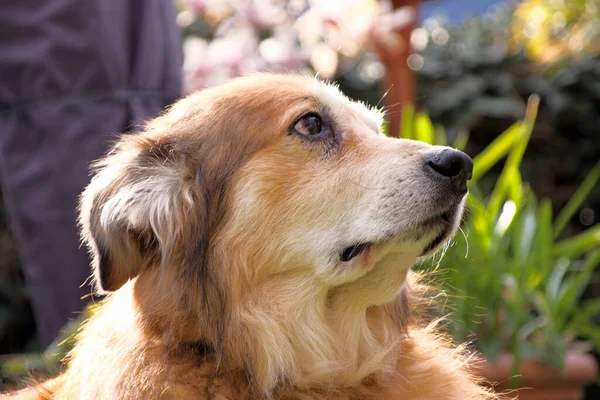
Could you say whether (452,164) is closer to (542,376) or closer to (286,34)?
(542,376)

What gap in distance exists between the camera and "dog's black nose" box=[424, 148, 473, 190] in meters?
2.11

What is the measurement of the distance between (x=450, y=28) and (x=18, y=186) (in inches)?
177

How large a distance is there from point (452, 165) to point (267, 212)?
23.5 inches

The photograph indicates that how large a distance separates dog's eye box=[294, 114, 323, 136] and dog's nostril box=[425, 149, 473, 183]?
0.42 meters

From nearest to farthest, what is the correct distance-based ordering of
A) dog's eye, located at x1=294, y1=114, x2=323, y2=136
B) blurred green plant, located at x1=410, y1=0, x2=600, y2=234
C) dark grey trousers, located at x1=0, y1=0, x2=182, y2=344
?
dog's eye, located at x1=294, y1=114, x2=323, y2=136 → dark grey trousers, located at x1=0, y1=0, x2=182, y2=344 → blurred green plant, located at x1=410, y1=0, x2=600, y2=234

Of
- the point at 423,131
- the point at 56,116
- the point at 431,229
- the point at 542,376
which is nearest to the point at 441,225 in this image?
the point at 431,229

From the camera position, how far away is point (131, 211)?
216 centimetres

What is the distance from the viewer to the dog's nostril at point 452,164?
2.11m

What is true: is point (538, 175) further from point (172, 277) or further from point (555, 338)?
point (172, 277)

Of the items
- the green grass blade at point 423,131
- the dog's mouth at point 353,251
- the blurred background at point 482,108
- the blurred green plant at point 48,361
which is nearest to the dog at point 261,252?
the dog's mouth at point 353,251

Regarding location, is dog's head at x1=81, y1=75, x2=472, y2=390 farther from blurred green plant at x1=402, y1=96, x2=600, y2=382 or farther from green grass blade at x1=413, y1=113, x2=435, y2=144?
green grass blade at x1=413, y1=113, x2=435, y2=144

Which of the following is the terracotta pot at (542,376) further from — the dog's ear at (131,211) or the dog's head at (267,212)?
the dog's ear at (131,211)

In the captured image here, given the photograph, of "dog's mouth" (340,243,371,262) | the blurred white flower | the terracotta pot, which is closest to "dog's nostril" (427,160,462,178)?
"dog's mouth" (340,243,371,262)

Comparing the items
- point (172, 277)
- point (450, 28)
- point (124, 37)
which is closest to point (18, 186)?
point (124, 37)
